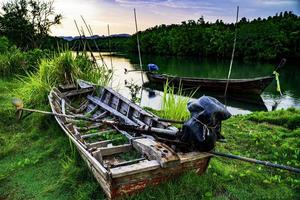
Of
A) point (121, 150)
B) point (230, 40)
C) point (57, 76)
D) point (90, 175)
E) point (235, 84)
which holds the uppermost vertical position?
point (230, 40)

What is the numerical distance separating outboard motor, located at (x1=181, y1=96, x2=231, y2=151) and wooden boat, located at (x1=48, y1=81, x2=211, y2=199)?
0.16 m

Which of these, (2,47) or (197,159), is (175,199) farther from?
(2,47)

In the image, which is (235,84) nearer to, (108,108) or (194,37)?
(108,108)

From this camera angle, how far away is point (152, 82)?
66.9 feet

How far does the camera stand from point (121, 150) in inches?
168

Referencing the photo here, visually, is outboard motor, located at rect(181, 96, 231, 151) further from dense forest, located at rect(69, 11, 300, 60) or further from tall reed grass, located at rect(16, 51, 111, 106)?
dense forest, located at rect(69, 11, 300, 60)

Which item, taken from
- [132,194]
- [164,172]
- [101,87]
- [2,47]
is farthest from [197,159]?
[2,47]

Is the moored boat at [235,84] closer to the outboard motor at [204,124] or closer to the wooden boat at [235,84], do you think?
the wooden boat at [235,84]

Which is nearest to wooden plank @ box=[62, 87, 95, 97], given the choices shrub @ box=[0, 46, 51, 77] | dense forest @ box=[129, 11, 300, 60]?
shrub @ box=[0, 46, 51, 77]

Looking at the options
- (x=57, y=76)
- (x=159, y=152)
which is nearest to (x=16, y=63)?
(x=57, y=76)

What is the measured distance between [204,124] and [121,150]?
135 centimetres

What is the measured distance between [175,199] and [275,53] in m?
43.4

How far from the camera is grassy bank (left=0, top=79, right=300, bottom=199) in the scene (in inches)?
148

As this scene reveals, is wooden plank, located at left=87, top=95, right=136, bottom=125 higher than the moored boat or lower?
higher
